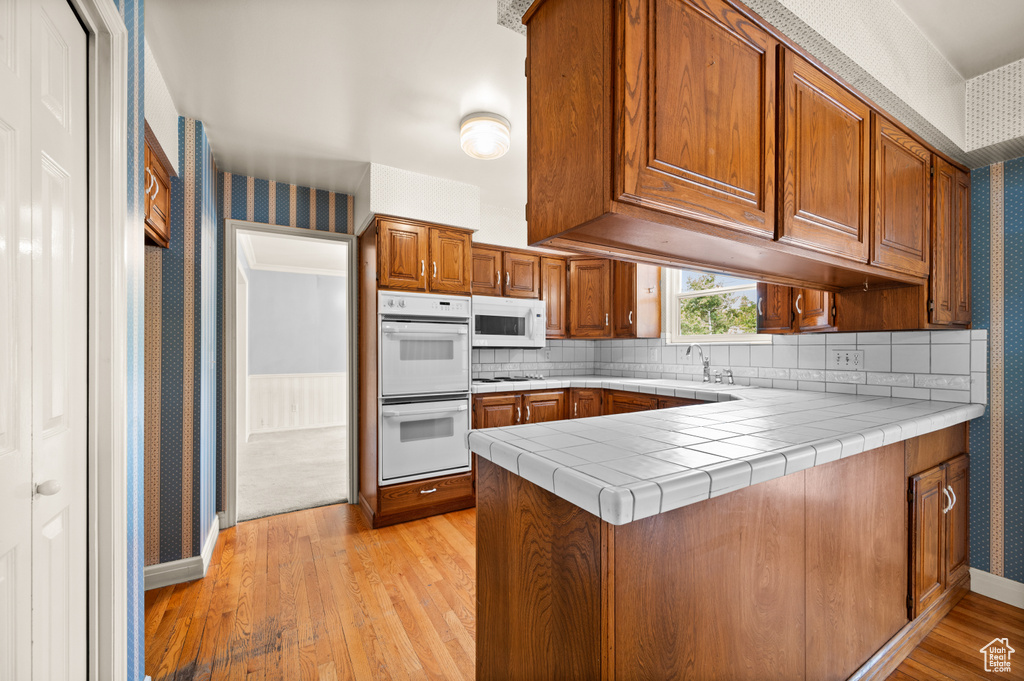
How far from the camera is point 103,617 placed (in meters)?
1.16

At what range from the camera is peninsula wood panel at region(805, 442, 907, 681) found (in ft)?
4.22

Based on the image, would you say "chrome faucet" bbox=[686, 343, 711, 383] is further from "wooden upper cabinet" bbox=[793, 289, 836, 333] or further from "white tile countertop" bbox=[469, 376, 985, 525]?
"white tile countertop" bbox=[469, 376, 985, 525]

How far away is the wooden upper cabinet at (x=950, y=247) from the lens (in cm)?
201

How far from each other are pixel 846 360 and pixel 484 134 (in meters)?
2.50

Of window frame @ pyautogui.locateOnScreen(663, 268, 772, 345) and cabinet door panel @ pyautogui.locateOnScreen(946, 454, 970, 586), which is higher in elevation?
window frame @ pyautogui.locateOnScreen(663, 268, 772, 345)

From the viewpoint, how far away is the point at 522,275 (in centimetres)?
397

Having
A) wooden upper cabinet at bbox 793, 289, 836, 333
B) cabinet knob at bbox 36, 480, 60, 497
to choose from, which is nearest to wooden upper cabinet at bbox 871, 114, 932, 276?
wooden upper cabinet at bbox 793, 289, 836, 333

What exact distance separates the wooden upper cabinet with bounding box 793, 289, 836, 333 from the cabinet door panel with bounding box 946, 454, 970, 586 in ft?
2.74

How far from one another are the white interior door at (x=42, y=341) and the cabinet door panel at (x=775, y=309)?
3.09 meters

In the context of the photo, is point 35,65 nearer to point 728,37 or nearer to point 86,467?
point 86,467

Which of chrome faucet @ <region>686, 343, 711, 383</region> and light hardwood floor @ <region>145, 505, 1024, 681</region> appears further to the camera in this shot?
chrome faucet @ <region>686, 343, 711, 383</region>

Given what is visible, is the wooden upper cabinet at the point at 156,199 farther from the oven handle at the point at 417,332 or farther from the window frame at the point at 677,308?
the window frame at the point at 677,308

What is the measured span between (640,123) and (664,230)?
0.28 m

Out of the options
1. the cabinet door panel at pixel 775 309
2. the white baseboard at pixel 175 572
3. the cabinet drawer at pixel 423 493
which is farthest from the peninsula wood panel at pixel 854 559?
the white baseboard at pixel 175 572
